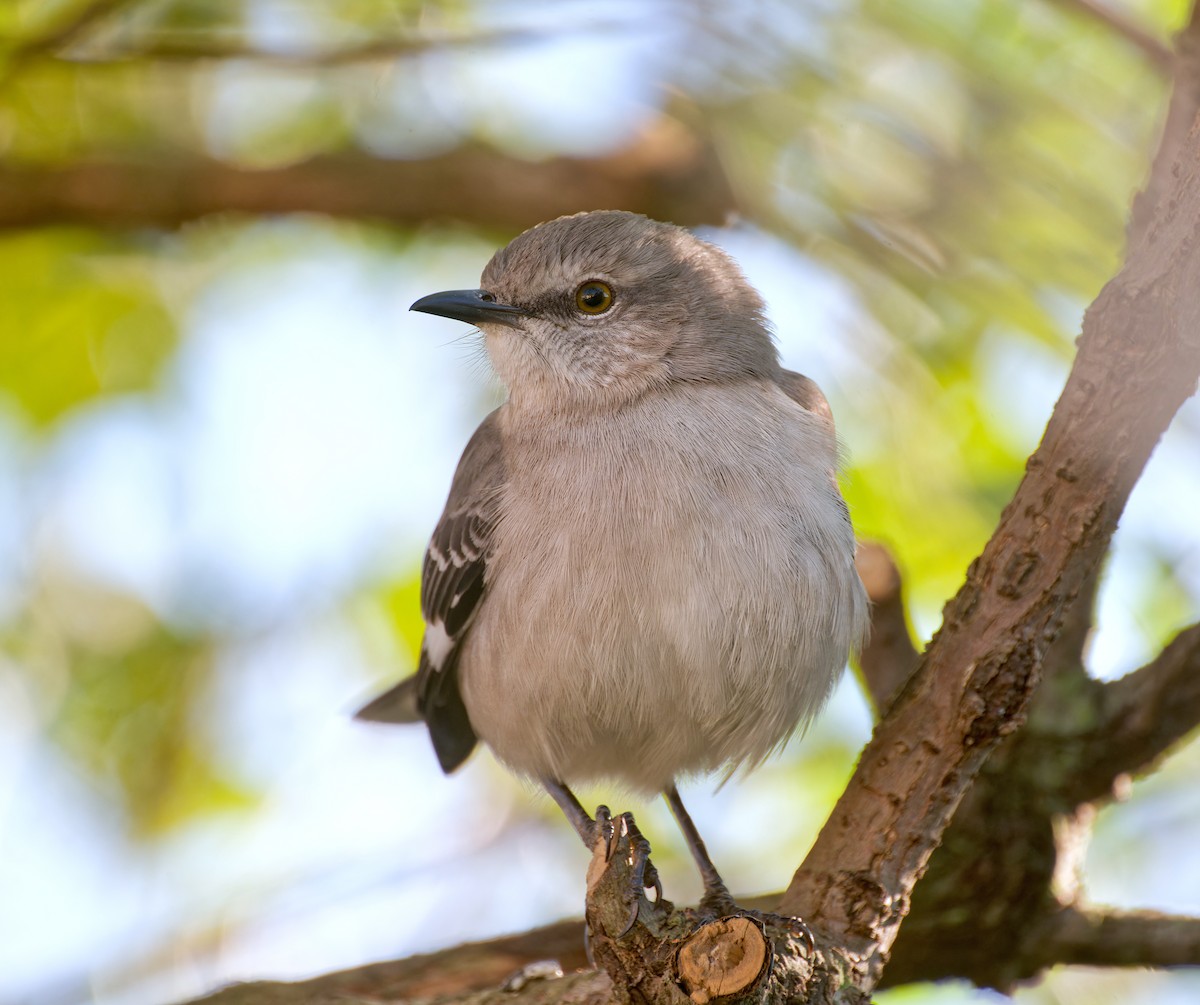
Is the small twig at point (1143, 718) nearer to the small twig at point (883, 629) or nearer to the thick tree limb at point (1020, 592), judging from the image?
the small twig at point (883, 629)

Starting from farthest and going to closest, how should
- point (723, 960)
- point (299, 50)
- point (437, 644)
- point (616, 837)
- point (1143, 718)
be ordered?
point (299, 50), point (437, 644), point (1143, 718), point (616, 837), point (723, 960)

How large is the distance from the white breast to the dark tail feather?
1.31m

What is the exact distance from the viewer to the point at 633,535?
4316mm

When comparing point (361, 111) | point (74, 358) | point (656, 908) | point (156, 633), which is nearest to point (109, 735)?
point (156, 633)

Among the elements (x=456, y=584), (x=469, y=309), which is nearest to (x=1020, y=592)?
(x=456, y=584)

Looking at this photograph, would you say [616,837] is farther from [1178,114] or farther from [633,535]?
[1178,114]

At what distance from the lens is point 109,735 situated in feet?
22.6

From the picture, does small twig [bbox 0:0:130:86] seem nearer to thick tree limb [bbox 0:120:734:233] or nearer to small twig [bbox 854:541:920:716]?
thick tree limb [bbox 0:120:734:233]

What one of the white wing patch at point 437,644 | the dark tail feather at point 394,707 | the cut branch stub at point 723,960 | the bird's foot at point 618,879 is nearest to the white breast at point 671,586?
the white wing patch at point 437,644

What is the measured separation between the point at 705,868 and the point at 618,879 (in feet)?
5.89

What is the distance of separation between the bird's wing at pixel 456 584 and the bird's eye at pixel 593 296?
68 cm

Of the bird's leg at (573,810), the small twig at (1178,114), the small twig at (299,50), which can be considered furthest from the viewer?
the small twig at (299,50)

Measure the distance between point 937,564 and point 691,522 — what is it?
240 centimetres

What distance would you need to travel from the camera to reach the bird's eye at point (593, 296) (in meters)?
5.14
